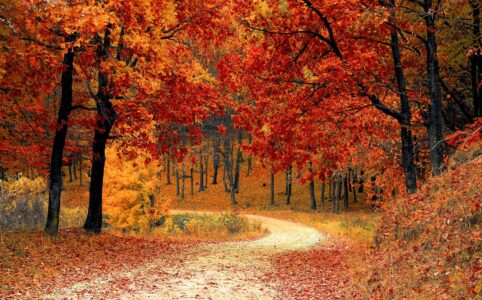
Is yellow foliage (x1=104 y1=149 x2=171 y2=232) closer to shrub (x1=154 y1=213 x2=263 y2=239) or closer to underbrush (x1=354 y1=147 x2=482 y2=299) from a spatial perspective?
shrub (x1=154 y1=213 x2=263 y2=239)

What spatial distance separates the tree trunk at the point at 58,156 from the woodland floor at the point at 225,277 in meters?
3.90

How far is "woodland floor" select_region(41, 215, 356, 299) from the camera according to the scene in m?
8.35

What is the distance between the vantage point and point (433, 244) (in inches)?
317

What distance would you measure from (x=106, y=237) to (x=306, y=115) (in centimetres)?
816

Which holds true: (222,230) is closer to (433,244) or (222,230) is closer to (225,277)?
(225,277)

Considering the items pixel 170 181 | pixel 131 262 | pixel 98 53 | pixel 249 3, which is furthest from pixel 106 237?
pixel 170 181

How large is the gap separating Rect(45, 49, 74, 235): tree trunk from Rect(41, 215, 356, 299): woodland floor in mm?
3902

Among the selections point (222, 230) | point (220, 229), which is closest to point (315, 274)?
point (222, 230)

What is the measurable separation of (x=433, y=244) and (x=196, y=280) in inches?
203

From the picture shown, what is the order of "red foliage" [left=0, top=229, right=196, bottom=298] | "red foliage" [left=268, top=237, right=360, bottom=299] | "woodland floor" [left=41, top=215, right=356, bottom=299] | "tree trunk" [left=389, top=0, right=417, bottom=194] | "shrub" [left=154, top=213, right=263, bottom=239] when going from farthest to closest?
"shrub" [left=154, top=213, right=263, bottom=239] → "tree trunk" [left=389, top=0, right=417, bottom=194] → "red foliage" [left=268, top=237, right=360, bottom=299] → "red foliage" [left=0, top=229, right=196, bottom=298] → "woodland floor" [left=41, top=215, right=356, bottom=299]

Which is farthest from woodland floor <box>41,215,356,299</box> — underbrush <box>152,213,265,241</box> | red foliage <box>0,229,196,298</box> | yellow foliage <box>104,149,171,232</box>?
yellow foliage <box>104,149,171,232</box>

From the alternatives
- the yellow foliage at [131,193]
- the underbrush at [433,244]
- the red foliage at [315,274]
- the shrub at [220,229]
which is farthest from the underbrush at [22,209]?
the underbrush at [433,244]

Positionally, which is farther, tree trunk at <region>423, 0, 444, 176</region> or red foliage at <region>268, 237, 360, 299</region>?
tree trunk at <region>423, 0, 444, 176</region>

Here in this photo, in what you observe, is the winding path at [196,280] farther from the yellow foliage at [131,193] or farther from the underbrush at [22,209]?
the yellow foliage at [131,193]
